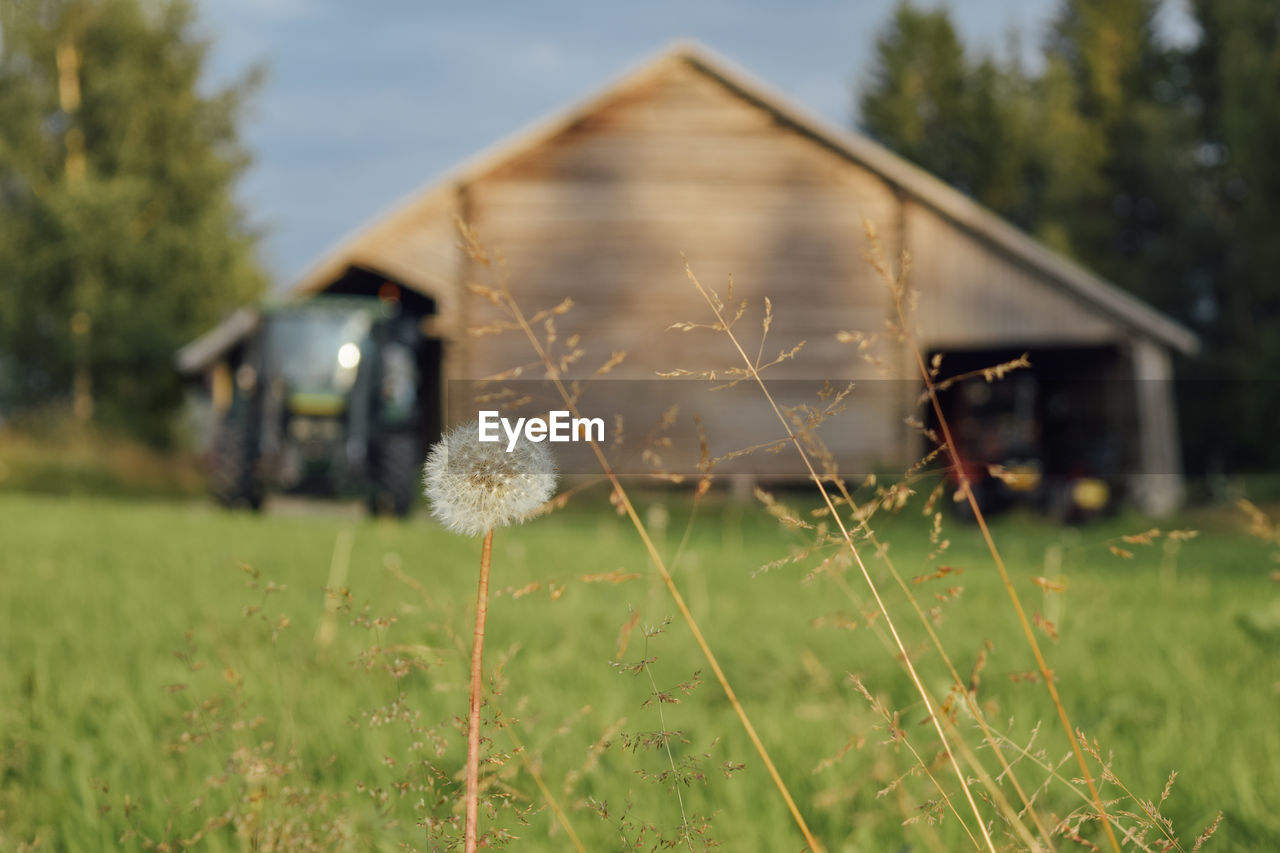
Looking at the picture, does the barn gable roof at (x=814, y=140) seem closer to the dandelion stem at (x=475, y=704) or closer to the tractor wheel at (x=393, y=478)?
the tractor wheel at (x=393, y=478)

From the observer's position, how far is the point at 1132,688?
11.1ft

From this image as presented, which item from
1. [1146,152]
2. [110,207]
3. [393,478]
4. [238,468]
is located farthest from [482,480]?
[1146,152]

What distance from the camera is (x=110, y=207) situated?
27.1 metres

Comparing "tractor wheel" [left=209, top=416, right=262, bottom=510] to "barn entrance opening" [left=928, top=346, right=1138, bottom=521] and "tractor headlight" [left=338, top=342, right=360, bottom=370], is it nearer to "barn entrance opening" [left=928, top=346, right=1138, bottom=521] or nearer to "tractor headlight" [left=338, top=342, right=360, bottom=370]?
"tractor headlight" [left=338, top=342, right=360, bottom=370]

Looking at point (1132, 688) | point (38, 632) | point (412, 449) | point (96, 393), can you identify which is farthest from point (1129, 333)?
point (96, 393)

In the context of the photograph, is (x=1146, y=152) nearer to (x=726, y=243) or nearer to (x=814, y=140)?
→ (x=814, y=140)

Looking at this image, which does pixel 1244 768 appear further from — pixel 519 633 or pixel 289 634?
pixel 289 634

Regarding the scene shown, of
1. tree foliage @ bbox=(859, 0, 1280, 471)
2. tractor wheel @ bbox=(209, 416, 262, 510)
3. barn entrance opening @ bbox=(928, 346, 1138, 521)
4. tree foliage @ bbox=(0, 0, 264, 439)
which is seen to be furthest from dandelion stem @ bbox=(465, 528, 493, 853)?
tree foliage @ bbox=(0, 0, 264, 439)

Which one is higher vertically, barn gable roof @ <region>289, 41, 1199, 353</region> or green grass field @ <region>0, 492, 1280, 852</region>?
barn gable roof @ <region>289, 41, 1199, 353</region>

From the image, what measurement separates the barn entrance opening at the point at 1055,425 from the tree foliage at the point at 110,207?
2049 centimetres

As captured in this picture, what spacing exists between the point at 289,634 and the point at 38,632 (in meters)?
0.98

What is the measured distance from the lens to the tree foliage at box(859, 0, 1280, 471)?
82.1ft

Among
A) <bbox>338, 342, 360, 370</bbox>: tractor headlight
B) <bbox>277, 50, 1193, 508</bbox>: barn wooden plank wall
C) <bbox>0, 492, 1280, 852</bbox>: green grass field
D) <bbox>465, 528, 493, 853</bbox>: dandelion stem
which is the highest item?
<bbox>277, 50, 1193, 508</bbox>: barn wooden plank wall

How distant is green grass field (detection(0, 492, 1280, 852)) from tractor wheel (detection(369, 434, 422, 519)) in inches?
199
